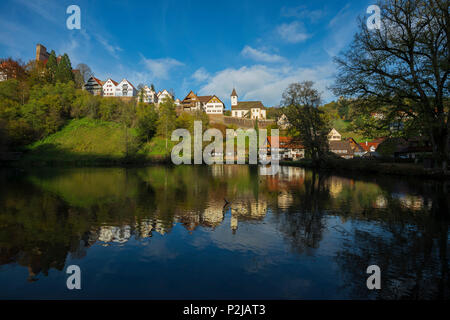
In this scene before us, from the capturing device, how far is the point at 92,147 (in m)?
64.3

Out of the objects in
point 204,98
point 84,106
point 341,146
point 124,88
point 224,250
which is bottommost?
point 224,250

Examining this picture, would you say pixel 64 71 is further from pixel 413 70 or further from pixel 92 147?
pixel 413 70

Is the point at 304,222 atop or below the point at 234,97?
below

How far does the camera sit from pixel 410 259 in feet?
20.7

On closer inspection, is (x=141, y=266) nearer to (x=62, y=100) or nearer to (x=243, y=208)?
(x=243, y=208)

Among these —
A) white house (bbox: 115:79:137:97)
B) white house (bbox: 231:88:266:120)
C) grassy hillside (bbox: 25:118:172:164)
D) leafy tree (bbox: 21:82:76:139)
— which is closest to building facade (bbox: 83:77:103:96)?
white house (bbox: 115:79:137:97)

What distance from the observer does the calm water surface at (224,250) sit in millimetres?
5074

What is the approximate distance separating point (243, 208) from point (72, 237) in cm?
776

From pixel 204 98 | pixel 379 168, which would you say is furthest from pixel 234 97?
pixel 379 168

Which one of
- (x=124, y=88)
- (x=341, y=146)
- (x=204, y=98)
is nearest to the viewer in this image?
(x=341, y=146)

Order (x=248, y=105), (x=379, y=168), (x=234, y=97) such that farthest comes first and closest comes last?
(x=234, y=97)
(x=248, y=105)
(x=379, y=168)

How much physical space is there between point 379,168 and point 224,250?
33009 mm

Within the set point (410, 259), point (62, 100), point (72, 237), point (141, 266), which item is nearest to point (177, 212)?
point (72, 237)

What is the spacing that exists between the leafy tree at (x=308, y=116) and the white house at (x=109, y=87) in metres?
93.8
